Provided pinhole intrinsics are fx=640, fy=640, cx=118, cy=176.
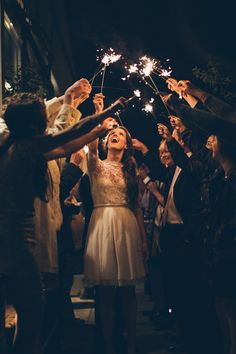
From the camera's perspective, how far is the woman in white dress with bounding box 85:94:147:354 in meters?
6.33

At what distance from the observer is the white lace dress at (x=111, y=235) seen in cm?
633

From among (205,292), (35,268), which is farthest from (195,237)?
(35,268)

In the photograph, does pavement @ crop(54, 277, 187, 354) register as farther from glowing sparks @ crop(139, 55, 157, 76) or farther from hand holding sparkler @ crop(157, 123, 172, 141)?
A: glowing sparks @ crop(139, 55, 157, 76)

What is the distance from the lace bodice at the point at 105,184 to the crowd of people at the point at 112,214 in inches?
0.4

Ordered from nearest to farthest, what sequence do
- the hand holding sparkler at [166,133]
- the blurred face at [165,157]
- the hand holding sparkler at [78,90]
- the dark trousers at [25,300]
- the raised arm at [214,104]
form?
the dark trousers at [25,300]
the raised arm at [214,104]
the hand holding sparkler at [78,90]
the hand holding sparkler at [166,133]
the blurred face at [165,157]

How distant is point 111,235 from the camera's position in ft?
21.1

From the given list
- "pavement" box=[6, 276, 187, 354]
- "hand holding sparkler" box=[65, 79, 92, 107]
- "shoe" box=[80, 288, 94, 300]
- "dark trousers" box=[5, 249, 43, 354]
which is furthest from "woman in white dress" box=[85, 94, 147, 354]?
"shoe" box=[80, 288, 94, 300]

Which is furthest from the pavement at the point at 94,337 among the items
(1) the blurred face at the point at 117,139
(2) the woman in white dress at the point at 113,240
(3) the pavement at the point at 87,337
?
(1) the blurred face at the point at 117,139

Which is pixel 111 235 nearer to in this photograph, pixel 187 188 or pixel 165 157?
pixel 187 188

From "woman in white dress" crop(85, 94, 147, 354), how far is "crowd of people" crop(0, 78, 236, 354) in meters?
0.01

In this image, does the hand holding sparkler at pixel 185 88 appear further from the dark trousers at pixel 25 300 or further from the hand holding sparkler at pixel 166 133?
the dark trousers at pixel 25 300

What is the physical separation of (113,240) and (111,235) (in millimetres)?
54

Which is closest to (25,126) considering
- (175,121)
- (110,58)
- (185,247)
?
(110,58)

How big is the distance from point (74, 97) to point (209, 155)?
1.71m
